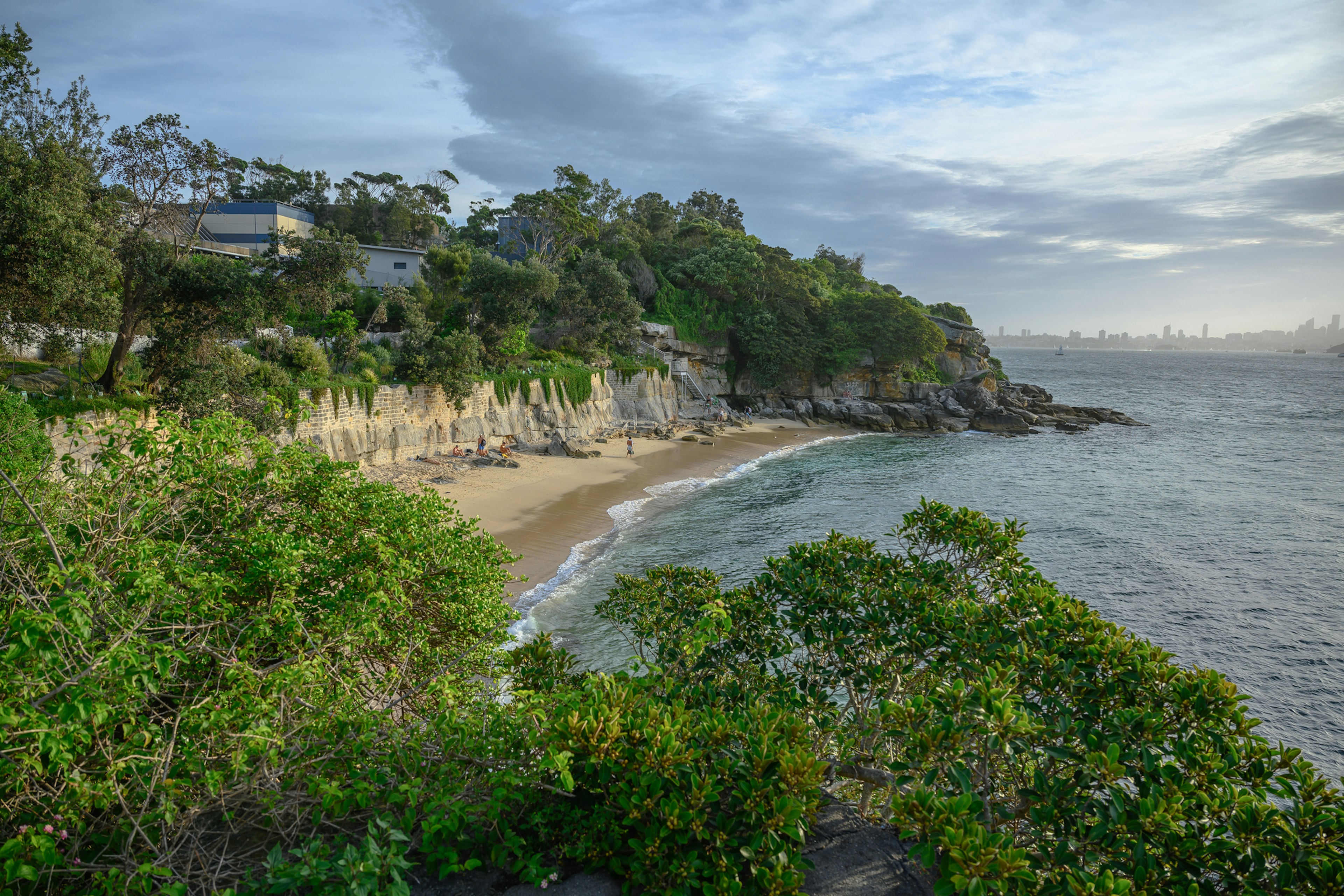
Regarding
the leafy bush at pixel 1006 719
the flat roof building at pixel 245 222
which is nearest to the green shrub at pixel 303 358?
the leafy bush at pixel 1006 719

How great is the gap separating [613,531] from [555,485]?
6.18 meters

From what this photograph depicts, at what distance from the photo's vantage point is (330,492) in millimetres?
6199

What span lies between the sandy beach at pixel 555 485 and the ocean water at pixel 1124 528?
1.05 m

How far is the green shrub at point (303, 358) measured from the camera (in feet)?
78.8

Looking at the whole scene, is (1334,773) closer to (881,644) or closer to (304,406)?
(881,644)

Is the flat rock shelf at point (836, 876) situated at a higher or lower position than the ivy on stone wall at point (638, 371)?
lower

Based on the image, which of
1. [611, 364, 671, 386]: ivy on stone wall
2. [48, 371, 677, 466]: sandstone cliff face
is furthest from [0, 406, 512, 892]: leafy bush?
[611, 364, 671, 386]: ivy on stone wall

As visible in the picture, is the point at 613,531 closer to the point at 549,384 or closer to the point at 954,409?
the point at 549,384

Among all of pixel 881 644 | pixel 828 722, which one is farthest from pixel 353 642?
pixel 881 644

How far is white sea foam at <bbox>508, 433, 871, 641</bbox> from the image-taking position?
16.1 meters

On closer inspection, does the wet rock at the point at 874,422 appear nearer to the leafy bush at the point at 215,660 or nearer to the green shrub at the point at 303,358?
the green shrub at the point at 303,358

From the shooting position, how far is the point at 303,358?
2402cm

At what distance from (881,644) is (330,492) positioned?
541cm

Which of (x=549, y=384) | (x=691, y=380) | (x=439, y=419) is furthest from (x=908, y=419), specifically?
(x=439, y=419)
